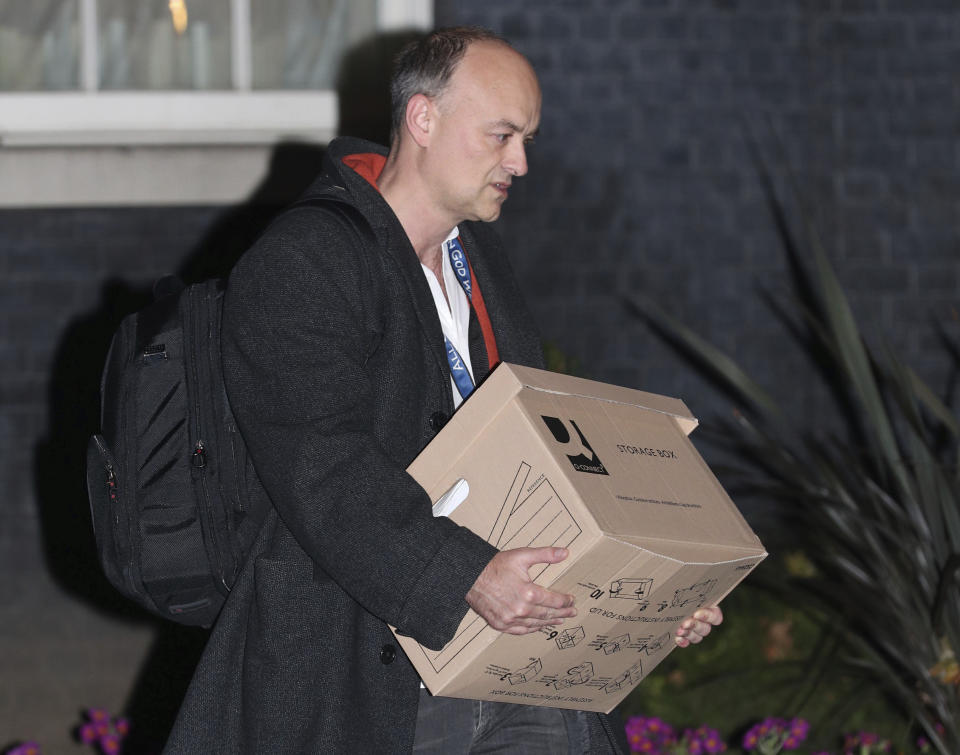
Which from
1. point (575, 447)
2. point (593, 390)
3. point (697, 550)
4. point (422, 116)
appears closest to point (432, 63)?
point (422, 116)

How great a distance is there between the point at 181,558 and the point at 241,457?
208 millimetres

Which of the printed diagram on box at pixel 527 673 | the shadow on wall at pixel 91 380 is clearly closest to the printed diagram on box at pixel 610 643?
the printed diagram on box at pixel 527 673

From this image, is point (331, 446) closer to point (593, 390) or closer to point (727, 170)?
point (593, 390)

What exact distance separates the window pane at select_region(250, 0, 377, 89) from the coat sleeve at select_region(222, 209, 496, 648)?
372 centimetres

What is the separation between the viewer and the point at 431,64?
→ 247 cm

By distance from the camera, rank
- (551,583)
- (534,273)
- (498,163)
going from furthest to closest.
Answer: (534,273) < (498,163) < (551,583)

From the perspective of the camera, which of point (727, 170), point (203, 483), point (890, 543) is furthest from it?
point (727, 170)

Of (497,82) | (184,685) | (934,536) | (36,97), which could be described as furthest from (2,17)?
(934,536)

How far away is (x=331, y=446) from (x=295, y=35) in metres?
4.07

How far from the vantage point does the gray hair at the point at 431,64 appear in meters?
2.45

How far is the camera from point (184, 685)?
16.9 feet

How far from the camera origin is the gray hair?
2.45 m

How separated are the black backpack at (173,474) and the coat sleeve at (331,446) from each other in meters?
0.09

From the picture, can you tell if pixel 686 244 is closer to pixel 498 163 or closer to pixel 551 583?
pixel 498 163
